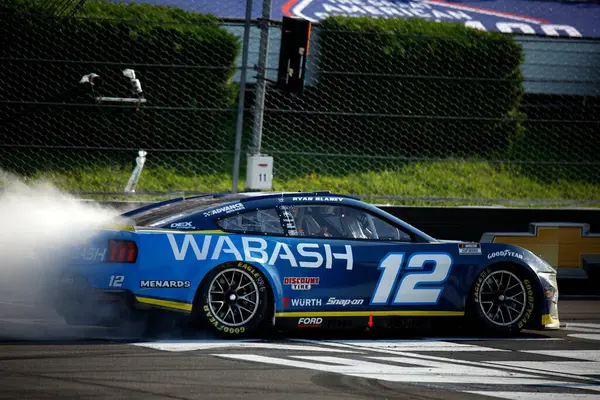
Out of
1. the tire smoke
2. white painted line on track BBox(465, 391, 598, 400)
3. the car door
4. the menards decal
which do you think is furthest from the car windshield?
the menards decal

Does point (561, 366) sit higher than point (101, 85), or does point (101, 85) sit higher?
point (101, 85)

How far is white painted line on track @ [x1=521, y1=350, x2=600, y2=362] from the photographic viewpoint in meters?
7.82

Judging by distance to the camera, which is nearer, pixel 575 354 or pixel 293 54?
pixel 575 354

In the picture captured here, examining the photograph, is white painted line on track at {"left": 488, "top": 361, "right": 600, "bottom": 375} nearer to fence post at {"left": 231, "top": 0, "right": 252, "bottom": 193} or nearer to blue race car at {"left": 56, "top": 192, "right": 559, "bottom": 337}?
blue race car at {"left": 56, "top": 192, "right": 559, "bottom": 337}

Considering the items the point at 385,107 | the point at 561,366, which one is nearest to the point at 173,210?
the point at 561,366

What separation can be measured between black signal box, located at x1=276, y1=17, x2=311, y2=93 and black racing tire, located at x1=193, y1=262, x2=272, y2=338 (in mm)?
4544

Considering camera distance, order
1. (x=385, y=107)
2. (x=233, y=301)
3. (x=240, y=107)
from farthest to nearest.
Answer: (x=385, y=107) < (x=240, y=107) < (x=233, y=301)

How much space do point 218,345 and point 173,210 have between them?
4.58 ft

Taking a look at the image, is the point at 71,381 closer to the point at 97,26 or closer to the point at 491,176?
the point at 97,26

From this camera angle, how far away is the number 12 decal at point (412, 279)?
8.30m

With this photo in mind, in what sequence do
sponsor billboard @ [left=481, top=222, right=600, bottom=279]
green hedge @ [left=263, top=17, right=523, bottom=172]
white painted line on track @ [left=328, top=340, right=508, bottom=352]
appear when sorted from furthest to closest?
green hedge @ [left=263, top=17, right=523, bottom=172], sponsor billboard @ [left=481, top=222, right=600, bottom=279], white painted line on track @ [left=328, top=340, right=508, bottom=352]

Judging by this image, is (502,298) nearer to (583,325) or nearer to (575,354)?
(575,354)

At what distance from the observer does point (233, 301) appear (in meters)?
7.78

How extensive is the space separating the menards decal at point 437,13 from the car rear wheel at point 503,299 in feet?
27.5
